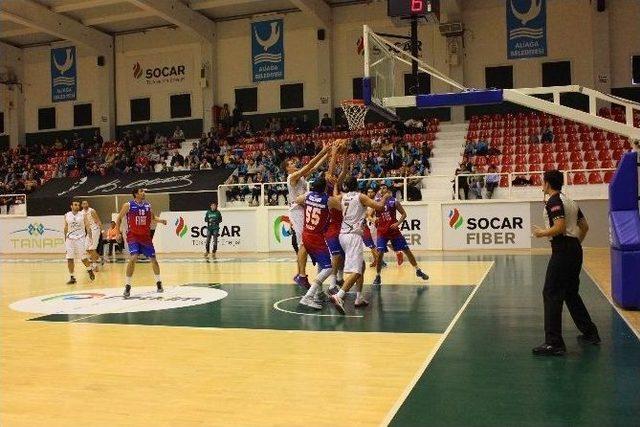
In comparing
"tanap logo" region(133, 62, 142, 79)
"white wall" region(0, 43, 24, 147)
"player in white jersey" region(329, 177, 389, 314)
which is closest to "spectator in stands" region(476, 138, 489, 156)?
"player in white jersey" region(329, 177, 389, 314)

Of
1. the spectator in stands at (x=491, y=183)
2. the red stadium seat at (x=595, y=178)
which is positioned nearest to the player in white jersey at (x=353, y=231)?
the spectator in stands at (x=491, y=183)

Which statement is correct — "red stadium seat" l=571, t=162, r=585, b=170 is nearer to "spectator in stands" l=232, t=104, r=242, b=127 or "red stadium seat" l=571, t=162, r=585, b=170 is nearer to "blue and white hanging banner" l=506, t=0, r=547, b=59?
"blue and white hanging banner" l=506, t=0, r=547, b=59

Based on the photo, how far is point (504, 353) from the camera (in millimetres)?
6020

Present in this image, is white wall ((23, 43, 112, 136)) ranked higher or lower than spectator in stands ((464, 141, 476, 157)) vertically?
higher

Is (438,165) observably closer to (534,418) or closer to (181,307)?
(181,307)

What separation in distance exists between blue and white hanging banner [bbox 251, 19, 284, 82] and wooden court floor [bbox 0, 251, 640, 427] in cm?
2284

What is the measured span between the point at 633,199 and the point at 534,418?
561cm

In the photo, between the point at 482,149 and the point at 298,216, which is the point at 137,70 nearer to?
the point at 482,149

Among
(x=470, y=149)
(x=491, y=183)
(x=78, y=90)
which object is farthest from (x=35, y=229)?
(x=491, y=183)

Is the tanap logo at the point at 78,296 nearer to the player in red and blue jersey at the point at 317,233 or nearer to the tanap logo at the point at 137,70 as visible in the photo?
the player in red and blue jersey at the point at 317,233

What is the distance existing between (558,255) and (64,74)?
35487mm

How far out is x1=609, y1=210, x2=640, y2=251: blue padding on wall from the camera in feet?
26.5

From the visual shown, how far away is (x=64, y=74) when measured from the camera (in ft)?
118

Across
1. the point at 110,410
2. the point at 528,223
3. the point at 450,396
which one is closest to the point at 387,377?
the point at 450,396
